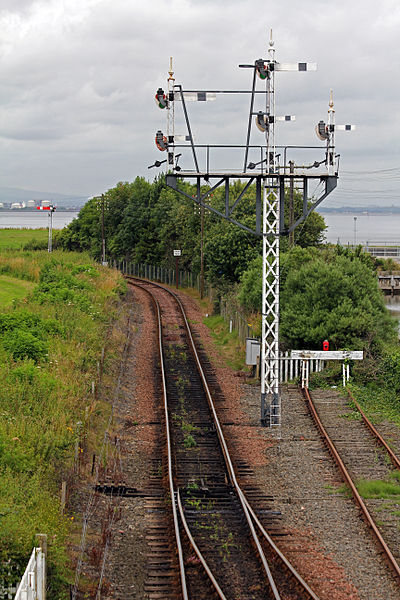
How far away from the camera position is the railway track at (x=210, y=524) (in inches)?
383

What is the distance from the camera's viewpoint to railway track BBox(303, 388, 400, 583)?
38.4 ft

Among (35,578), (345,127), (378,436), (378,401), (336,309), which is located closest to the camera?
(35,578)

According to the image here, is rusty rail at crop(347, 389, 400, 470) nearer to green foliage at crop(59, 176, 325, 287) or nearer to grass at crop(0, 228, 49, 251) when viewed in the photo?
green foliage at crop(59, 176, 325, 287)

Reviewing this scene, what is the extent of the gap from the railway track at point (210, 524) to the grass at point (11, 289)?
41.8 ft

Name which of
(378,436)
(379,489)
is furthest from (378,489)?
(378,436)

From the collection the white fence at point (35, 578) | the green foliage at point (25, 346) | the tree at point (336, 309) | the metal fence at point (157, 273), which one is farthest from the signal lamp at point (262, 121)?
the metal fence at point (157, 273)

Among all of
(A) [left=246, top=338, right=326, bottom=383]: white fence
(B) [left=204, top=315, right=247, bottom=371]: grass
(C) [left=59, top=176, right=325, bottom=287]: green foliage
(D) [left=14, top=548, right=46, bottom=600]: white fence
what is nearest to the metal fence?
(C) [left=59, top=176, right=325, bottom=287]: green foliage

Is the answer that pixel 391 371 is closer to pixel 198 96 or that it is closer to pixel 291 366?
pixel 291 366

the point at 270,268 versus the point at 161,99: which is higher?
the point at 161,99

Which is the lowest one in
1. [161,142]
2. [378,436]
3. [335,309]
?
[378,436]

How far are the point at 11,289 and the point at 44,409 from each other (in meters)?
21.6

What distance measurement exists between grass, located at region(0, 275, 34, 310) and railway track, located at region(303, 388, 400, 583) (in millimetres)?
15312

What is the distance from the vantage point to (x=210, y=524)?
1197 cm

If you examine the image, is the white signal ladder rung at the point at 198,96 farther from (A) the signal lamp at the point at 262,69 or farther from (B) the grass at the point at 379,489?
(B) the grass at the point at 379,489
